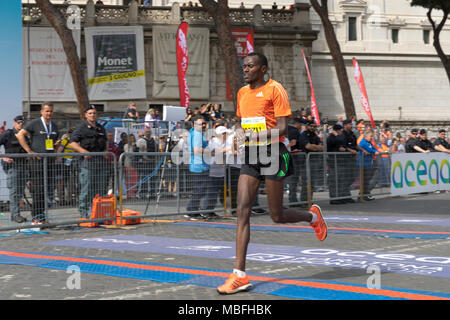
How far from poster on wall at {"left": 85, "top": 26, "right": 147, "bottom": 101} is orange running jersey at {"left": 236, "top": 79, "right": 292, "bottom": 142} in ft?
100

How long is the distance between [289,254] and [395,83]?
40.0 meters

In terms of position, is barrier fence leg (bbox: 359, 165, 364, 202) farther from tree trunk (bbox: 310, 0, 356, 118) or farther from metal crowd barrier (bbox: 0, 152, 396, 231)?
tree trunk (bbox: 310, 0, 356, 118)

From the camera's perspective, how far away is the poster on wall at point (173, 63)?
37.8m

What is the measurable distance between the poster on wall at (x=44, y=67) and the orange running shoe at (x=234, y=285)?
31.3 metres

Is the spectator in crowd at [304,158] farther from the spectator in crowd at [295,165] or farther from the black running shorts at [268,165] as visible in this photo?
the black running shorts at [268,165]

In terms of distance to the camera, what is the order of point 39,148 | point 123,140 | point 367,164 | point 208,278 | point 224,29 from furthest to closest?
point 224,29
point 123,140
point 367,164
point 39,148
point 208,278

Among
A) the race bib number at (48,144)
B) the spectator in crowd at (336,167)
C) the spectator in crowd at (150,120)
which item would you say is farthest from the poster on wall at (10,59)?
the spectator in crowd at (336,167)

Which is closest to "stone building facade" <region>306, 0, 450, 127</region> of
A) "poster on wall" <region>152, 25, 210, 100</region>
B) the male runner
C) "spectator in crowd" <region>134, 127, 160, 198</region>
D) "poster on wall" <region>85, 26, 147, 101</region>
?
"poster on wall" <region>152, 25, 210, 100</region>

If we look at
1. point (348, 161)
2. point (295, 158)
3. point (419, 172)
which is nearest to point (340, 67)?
point (419, 172)

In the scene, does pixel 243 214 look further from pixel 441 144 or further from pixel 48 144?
pixel 441 144

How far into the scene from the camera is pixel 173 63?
125 feet

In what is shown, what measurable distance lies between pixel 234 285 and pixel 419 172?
1465 centimetres

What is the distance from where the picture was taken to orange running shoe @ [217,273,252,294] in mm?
6051
